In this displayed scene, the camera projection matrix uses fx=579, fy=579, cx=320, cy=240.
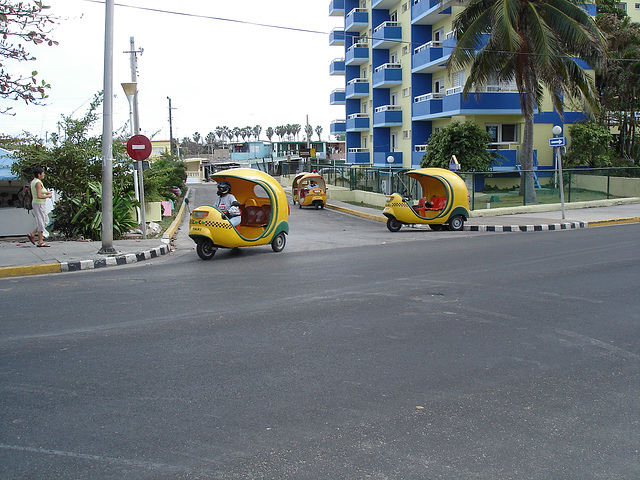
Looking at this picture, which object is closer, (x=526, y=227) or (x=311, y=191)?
(x=526, y=227)

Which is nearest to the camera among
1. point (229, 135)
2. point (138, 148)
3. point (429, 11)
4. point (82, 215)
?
point (138, 148)

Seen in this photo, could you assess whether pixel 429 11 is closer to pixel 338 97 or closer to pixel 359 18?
pixel 359 18

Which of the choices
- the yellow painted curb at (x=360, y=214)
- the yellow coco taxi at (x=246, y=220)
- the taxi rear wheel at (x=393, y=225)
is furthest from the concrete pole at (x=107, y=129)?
the yellow painted curb at (x=360, y=214)

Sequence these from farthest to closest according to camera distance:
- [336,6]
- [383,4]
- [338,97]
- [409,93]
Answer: [338,97]
[336,6]
[383,4]
[409,93]

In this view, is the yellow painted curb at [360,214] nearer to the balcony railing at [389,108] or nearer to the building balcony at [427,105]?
the building balcony at [427,105]

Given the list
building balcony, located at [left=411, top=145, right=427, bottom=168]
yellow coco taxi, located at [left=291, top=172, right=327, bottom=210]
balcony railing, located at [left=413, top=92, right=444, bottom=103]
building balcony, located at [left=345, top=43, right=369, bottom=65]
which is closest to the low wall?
balcony railing, located at [left=413, top=92, right=444, bottom=103]

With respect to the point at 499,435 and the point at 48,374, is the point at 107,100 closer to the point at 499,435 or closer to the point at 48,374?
the point at 48,374

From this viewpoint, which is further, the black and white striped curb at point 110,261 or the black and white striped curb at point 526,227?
the black and white striped curb at point 526,227

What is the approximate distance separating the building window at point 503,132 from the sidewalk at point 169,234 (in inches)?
314

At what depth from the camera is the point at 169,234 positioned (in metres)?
18.2

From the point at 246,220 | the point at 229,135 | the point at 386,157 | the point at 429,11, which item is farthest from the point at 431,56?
the point at 229,135

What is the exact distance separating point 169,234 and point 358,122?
33.2 m

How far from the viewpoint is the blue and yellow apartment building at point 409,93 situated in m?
32.2

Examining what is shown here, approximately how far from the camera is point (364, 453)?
3975 millimetres
